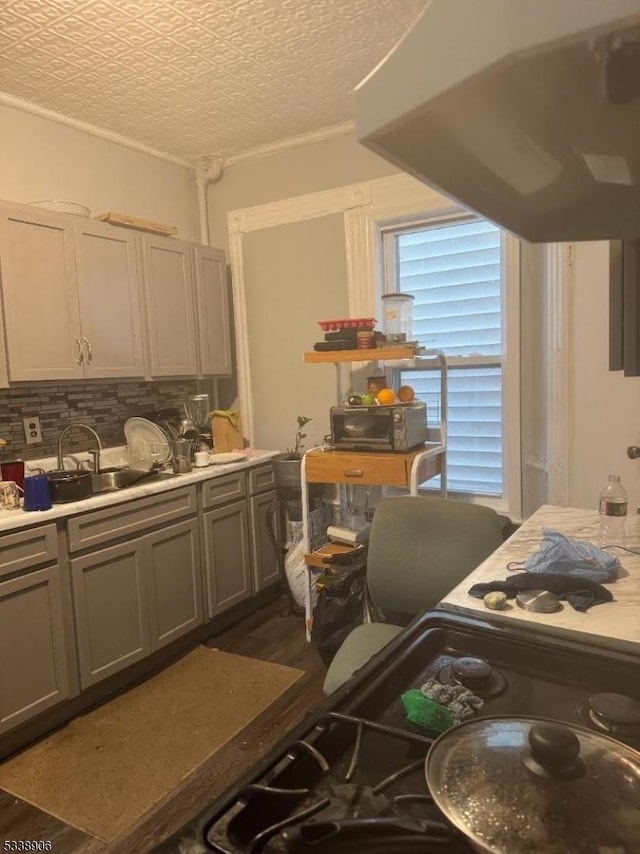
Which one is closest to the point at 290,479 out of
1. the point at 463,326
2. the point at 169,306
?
the point at 169,306

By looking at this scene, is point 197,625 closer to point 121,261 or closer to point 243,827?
point 121,261

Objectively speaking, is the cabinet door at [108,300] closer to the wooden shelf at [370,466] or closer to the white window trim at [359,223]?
the white window trim at [359,223]

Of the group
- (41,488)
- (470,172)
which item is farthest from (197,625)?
(470,172)

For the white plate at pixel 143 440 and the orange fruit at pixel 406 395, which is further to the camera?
the white plate at pixel 143 440

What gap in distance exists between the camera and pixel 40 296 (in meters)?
2.59

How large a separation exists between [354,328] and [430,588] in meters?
1.47

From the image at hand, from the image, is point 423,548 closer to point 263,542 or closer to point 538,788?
point 538,788

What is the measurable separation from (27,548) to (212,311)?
70.8 inches

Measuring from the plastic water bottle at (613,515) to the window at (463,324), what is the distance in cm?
118

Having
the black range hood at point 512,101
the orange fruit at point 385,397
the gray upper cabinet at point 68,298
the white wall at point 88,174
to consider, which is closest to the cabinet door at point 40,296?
the gray upper cabinet at point 68,298

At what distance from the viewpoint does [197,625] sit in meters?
2.99

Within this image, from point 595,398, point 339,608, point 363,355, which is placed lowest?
point 339,608

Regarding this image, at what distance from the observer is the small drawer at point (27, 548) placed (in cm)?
215

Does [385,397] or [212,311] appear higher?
[212,311]
